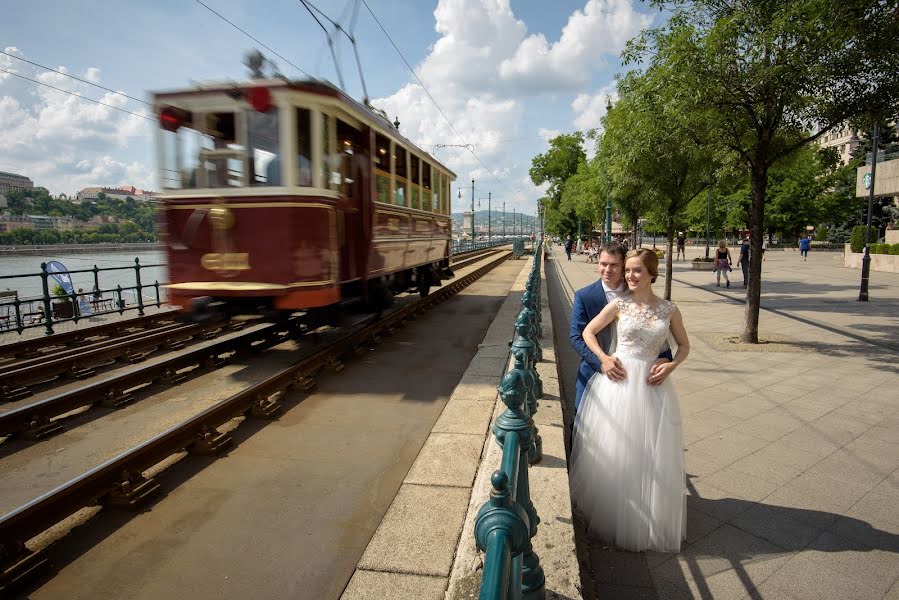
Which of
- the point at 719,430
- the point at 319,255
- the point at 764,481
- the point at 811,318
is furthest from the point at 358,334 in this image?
the point at 811,318

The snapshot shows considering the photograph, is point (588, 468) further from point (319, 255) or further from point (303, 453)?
point (319, 255)

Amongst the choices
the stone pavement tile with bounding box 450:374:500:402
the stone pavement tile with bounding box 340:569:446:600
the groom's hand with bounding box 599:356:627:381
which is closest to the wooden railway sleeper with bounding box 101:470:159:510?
the stone pavement tile with bounding box 340:569:446:600

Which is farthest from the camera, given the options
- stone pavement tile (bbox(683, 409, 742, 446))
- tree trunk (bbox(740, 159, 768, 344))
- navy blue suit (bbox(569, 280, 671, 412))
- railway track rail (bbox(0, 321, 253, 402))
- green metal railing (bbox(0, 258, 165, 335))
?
green metal railing (bbox(0, 258, 165, 335))

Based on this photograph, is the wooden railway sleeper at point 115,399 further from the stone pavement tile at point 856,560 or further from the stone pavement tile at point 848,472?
the stone pavement tile at point 848,472

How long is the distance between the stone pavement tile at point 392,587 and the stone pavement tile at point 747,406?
400 cm

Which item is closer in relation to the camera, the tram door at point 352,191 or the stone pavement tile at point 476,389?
the stone pavement tile at point 476,389

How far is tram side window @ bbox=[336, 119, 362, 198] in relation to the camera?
24.2 feet

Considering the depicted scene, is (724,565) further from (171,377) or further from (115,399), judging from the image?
(171,377)

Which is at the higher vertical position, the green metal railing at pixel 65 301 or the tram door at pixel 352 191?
the tram door at pixel 352 191

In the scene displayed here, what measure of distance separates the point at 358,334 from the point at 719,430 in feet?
17.5

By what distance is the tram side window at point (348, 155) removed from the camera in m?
7.38

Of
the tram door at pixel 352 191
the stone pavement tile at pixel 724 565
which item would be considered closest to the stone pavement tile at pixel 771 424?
the stone pavement tile at pixel 724 565

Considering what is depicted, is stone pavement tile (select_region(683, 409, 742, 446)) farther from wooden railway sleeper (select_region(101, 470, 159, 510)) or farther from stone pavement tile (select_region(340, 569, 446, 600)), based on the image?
wooden railway sleeper (select_region(101, 470, 159, 510))

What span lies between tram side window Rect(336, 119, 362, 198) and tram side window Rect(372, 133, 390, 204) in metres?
0.41
